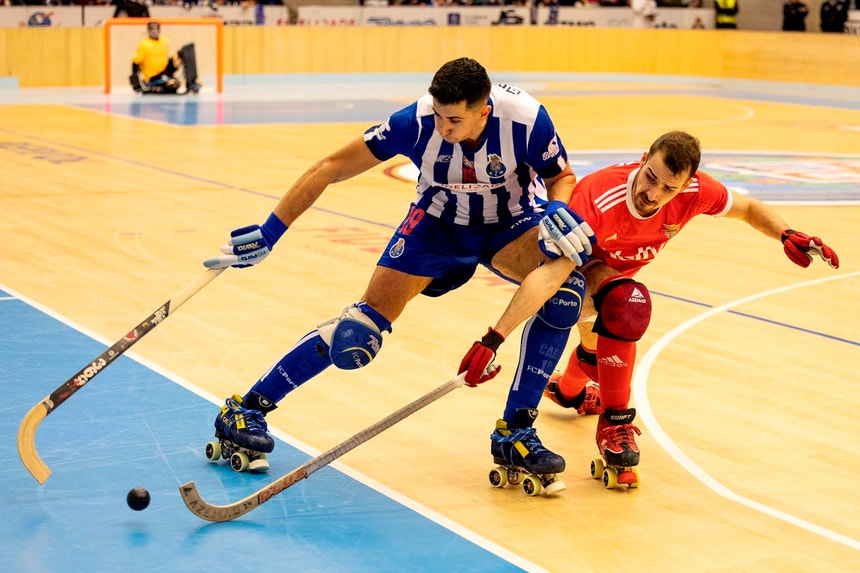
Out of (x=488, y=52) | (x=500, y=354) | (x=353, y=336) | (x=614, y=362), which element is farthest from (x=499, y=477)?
(x=488, y=52)

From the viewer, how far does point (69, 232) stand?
38.3 ft

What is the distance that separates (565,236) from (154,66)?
22417 millimetres

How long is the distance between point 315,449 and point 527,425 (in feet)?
3.33

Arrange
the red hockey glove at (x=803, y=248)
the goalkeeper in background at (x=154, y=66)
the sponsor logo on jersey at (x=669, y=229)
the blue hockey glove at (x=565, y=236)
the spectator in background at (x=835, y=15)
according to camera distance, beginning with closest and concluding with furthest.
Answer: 1. the blue hockey glove at (x=565, y=236)
2. the red hockey glove at (x=803, y=248)
3. the sponsor logo on jersey at (x=669, y=229)
4. the goalkeeper in background at (x=154, y=66)
5. the spectator in background at (x=835, y=15)

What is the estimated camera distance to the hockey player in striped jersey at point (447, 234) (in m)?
5.86

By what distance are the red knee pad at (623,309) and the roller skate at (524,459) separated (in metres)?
0.50

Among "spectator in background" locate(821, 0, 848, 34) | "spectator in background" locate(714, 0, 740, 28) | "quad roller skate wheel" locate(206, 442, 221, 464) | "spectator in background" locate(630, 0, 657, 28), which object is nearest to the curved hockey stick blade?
"quad roller skate wheel" locate(206, 442, 221, 464)

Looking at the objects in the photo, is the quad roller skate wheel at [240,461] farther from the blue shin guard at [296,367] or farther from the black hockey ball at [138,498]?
the black hockey ball at [138,498]

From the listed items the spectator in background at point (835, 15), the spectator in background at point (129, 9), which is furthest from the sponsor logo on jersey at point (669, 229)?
the spectator in background at point (835, 15)

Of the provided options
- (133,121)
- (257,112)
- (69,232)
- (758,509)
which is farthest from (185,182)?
(758,509)

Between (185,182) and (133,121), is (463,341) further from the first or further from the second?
(133,121)

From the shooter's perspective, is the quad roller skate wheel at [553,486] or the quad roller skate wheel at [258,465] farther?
the quad roller skate wheel at [258,465]

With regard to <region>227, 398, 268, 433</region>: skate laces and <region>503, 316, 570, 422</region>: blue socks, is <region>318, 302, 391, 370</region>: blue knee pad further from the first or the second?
<region>503, 316, 570, 422</region>: blue socks

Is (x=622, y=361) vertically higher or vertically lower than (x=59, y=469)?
higher
